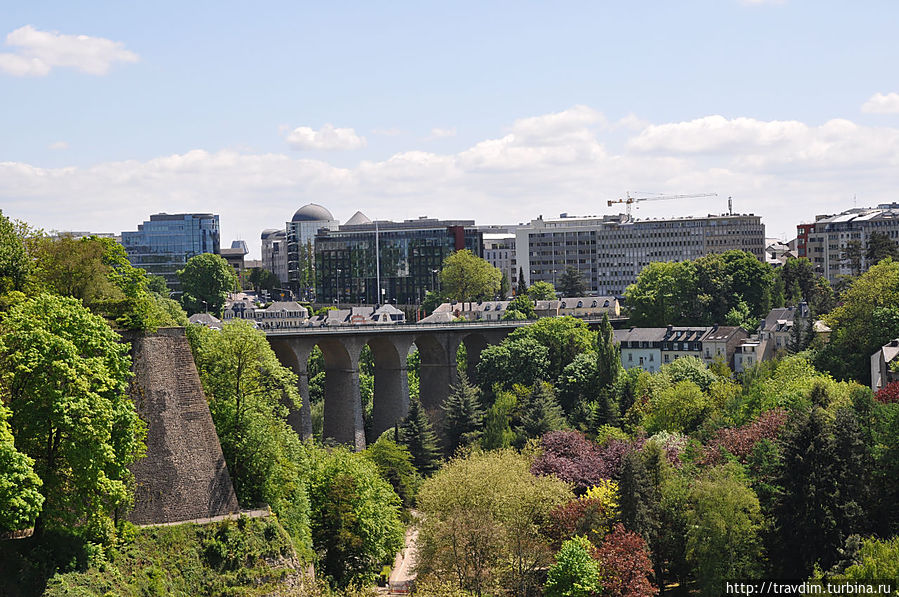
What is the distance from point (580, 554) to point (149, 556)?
17755 millimetres

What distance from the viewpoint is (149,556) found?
48219mm

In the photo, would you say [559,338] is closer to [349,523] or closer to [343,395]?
[343,395]

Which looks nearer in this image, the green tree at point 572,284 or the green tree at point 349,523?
the green tree at point 349,523

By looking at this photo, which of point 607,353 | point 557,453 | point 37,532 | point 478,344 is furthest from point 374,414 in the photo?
point 37,532

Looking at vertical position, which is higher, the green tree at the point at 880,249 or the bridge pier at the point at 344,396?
the green tree at the point at 880,249

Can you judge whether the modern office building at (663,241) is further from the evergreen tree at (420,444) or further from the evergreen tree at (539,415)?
the evergreen tree at (420,444)

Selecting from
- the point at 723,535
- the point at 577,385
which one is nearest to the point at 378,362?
the point at 577,385

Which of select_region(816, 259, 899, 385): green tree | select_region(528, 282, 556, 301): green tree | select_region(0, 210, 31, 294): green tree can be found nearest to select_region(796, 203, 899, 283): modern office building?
select_region(528, 282, 556, 301): green tree

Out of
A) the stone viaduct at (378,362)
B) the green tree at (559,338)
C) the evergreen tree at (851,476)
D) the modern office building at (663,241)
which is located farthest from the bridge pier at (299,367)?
the modern office building at (663,241)

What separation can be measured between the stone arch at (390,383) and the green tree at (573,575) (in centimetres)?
4973

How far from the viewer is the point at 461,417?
3664 inches

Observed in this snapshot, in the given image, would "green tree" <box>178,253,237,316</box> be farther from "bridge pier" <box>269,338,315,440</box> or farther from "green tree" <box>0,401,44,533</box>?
"green tree" <box>0,401,44,533</box>

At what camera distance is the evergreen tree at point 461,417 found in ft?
303

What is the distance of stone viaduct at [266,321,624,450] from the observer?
9450 centimetres
